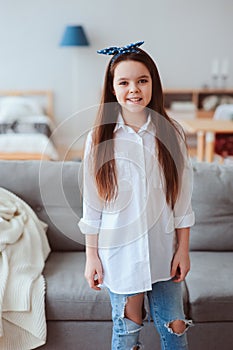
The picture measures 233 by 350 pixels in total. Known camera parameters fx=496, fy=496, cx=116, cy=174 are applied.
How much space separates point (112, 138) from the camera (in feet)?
4.58

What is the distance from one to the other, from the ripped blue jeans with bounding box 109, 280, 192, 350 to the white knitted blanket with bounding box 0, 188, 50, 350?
395 millimetres

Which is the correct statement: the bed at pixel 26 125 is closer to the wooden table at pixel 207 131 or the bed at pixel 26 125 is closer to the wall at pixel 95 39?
the wall at pixel 95 39

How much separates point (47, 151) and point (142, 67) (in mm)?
2978

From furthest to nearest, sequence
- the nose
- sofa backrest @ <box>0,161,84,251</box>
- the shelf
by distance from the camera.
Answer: the shelf, sofa backrest @ <box>0,161,84,251</box>, the nose

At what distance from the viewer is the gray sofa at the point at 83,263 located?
1.78 m

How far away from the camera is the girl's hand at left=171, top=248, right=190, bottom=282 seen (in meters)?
1.42

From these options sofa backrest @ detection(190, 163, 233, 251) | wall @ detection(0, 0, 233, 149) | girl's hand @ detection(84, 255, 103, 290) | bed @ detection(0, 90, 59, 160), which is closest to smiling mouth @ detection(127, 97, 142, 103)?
girl's hand @ detection(84, 255, 103, 290)

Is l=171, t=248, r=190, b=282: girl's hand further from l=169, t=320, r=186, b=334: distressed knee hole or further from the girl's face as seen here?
the girl's face

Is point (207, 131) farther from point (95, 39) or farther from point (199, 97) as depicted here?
point (95, 39)

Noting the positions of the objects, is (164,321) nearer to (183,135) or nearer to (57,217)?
(183,135)

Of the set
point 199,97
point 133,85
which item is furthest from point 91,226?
point 199,97

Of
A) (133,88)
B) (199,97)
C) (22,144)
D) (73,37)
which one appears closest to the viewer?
(133,88)

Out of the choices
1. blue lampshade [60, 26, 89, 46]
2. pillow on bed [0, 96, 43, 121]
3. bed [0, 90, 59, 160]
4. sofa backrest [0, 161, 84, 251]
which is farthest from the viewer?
blue lampshade [60, 26, 89, 46]

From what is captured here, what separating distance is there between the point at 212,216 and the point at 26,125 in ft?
9.70
